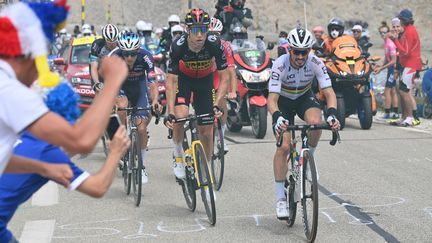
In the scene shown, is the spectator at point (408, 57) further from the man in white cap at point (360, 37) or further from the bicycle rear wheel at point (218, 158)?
the bicycle rear wheel at point (218, 158)

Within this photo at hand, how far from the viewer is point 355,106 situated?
1692cm

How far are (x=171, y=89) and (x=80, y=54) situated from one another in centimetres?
1120

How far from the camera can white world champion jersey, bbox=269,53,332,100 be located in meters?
8.62

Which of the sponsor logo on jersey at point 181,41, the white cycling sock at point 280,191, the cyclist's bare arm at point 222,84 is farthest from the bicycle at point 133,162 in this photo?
the white cycling sock at point 280,191

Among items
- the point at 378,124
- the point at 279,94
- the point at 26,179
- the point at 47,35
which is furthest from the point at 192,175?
the point at 378,124

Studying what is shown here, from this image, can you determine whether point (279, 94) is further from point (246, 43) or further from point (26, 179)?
point (246, 43)

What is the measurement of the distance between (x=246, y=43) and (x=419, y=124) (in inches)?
138

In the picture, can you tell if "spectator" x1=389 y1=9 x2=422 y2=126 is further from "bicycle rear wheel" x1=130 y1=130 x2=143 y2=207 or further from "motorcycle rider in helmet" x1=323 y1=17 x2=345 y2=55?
"bicycle rear wheel" x1=130 y1=130 x2=143 y2=207

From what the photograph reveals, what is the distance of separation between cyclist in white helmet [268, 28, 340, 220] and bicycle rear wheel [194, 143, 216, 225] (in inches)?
23.6

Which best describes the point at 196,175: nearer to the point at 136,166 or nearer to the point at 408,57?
the point at 136,166

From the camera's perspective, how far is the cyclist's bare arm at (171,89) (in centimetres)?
971

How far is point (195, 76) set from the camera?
10.2m

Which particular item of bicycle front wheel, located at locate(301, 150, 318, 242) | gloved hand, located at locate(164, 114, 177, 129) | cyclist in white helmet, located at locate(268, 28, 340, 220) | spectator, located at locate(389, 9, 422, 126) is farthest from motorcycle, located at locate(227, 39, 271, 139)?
bicycle front wheel, located at locate(301, 150, 318, 242)

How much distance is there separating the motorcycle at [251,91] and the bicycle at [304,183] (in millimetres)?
6807
